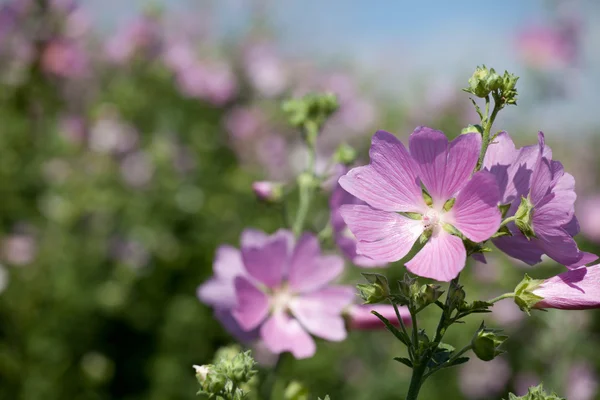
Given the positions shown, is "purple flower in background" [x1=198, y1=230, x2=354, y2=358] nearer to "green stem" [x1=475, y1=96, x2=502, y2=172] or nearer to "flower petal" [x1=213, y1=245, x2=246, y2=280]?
"flower petal" [x1=213, y1=245, x2=246, y2=280]

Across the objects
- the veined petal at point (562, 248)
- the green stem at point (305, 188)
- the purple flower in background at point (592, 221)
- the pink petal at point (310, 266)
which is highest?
the purple flower in background at point (592, 221)

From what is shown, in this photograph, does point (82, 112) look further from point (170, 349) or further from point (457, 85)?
point (457, 85)

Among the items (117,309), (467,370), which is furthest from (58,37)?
(467,370)

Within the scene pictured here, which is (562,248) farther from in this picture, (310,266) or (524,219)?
(310,266)

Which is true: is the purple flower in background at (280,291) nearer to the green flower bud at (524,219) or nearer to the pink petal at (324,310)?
the pink petal at (324,310)

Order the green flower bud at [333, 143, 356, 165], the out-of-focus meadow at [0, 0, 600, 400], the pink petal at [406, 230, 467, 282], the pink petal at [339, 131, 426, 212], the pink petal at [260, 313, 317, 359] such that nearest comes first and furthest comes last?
the pink petal at [406, 230, 467, 282], the pink petal at [339, 131, 426, 212], the pink petal at [260, 313, 317, 359], the green flower bud at [333, 143, 356, 165], the out-of-focus meadow at [0, 0, 600, 400]

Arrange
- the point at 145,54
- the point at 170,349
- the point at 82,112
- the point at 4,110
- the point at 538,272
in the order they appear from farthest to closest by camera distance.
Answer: the point at 82,112
the point at 145,54
the point at 4,110
the point at 538,272
the point at 170,349

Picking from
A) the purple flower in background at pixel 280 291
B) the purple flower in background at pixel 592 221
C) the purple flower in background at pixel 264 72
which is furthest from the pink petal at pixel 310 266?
the purple flower in background at pixel 264 72

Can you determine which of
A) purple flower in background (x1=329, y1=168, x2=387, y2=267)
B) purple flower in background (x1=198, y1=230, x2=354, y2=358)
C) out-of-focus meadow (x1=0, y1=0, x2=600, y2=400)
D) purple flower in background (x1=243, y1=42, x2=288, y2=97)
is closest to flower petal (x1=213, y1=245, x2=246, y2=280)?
purple flower in background (x1=198, y1=230, x2=354, y2=358)
